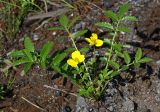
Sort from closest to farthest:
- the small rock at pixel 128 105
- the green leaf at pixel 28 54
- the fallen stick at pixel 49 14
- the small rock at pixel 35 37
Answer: the green leaf at pixel 28 54, the small rock at pixel 128 105, the small rock at pixel 35 37, the fallen stick at pixel 49 14

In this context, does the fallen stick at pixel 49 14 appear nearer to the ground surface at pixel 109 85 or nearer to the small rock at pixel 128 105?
the ground surface at pixel 109 85

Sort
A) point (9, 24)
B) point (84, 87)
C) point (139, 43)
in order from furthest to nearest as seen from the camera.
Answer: point (9, 24) < point (139, 43) < point (84, 87)

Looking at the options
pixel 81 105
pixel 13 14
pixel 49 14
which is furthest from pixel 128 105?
pixel 13 14

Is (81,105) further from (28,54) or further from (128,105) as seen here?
(28,54)

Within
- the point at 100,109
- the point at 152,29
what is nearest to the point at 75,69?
the point at 100,109

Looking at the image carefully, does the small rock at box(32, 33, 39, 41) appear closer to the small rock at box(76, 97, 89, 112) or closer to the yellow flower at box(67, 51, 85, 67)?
the small rock at box(76, 97, 89, 112)

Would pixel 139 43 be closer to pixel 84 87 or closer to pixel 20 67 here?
pixel 84 87

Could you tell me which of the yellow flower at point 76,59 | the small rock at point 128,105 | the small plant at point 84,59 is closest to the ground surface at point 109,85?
the small rock at point 128,105

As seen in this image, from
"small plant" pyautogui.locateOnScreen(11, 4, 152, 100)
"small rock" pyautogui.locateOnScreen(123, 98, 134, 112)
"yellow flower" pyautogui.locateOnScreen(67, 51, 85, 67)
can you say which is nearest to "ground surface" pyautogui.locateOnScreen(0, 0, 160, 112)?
"small rock" pyautogui.locateOnScreen(123, 98, 134, 112)
